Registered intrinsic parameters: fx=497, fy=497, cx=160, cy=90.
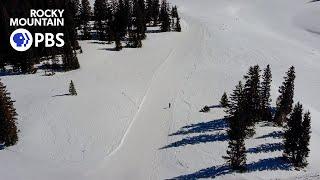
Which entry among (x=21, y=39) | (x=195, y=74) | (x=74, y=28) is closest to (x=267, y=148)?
(x=195, y=74)

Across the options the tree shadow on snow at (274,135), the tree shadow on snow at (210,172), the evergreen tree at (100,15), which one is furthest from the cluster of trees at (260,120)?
the evergreen tree at (100,15)

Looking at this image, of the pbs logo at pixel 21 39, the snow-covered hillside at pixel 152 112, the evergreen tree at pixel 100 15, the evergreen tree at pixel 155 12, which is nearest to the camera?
the snow-covered hillside at pixel 152 112

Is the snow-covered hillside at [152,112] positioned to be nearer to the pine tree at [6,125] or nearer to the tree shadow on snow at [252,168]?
the tree shadow on snow at [252,168]

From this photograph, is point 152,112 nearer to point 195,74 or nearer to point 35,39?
point 195,74

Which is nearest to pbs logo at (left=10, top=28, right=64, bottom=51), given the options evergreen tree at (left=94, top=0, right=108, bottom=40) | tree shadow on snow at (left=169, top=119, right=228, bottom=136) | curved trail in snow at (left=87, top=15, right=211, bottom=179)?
evergreen tree at (left=94, top=0, right=108, bottom=40)

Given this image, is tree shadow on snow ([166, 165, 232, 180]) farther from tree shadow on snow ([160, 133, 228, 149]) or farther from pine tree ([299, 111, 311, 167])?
pine tree ([299, 111, 311, 167])

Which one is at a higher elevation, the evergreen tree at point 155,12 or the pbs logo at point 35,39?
the evergreen tree at point 155,12
